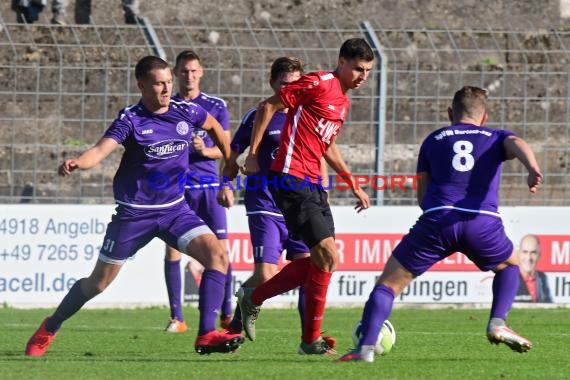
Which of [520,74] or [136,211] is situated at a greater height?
[520,74]

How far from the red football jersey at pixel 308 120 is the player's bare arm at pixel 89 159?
3.80 ft

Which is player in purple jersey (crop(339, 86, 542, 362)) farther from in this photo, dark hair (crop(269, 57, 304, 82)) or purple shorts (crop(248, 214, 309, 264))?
purple shorts (crop(248, 214, 309, 264))

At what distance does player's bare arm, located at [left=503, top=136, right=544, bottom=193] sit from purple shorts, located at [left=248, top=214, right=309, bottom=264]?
2784mm

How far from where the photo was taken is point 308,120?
348 inches

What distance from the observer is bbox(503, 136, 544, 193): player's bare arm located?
7.96 m

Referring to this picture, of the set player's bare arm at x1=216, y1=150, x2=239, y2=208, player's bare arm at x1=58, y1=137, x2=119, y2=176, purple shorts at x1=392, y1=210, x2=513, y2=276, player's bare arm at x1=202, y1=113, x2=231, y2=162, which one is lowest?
purple shorts at x1=392, y1=210, x2=513, y2=276

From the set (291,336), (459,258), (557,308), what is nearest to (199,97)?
(291,336)

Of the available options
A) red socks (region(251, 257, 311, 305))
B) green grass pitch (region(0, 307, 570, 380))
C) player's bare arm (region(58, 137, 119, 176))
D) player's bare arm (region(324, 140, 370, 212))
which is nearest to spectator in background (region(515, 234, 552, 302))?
green grass pitch (region(0, 307, 570, 380))

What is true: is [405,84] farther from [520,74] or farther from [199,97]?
[199,97]

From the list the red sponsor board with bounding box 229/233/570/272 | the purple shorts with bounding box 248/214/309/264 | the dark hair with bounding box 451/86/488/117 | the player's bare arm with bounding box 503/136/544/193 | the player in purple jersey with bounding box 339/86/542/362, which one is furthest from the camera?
the red sponsor board with bounding box 229/233/570/272

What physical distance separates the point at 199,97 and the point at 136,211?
2.73 metres

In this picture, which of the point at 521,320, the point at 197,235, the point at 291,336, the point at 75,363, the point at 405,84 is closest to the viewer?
the point at 75,363

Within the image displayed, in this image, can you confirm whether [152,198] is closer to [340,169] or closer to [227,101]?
[340,169]

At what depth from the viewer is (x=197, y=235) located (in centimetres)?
923
